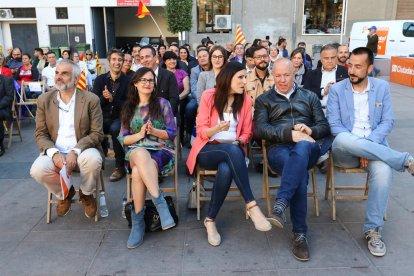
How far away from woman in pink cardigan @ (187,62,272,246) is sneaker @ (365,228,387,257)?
0.85 metres

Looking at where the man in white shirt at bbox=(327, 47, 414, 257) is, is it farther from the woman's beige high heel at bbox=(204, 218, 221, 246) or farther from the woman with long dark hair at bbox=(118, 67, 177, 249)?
the woman with long dark hair at bbox=(118, 67, 177, 249)

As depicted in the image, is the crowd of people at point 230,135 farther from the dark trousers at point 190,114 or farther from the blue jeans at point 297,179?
the dark trousers at point 190,114

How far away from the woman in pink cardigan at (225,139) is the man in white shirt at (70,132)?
966mm

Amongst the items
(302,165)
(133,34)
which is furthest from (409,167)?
(133,34)

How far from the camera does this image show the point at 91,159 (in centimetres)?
357

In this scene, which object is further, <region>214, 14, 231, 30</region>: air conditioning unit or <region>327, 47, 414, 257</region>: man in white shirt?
<region>214, 14, 231, 30</region>: air conditioning unit

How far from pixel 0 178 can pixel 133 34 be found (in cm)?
2251

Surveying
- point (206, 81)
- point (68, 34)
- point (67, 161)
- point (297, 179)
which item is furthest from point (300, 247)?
point (68, 34)

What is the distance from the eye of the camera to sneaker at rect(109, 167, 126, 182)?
4832mm

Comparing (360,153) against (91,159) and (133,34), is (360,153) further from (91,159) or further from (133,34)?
(133,34)

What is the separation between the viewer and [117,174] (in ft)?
16.0

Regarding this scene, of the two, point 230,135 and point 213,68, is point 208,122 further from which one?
point 213,68

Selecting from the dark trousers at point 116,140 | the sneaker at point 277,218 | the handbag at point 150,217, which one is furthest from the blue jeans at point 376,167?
the dark trousers at point 116,140

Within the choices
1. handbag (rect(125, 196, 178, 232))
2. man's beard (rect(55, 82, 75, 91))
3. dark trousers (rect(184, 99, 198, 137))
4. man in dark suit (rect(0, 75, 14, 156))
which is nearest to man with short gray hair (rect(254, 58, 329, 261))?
handbag (rect(125, 196, 178, 232))
